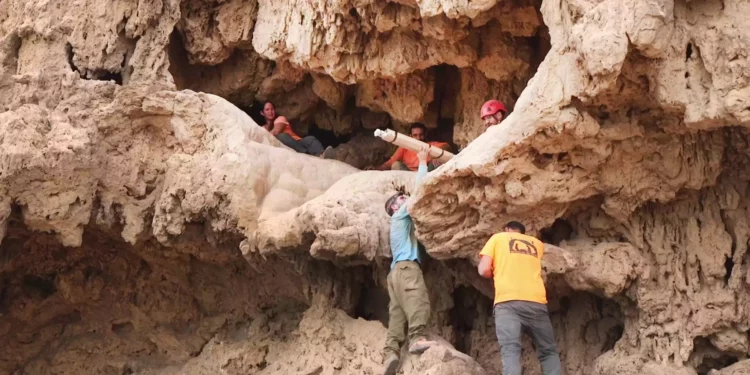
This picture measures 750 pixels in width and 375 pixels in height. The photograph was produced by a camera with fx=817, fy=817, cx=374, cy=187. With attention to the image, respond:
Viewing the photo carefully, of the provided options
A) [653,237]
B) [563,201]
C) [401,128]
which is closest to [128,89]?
[401,128]

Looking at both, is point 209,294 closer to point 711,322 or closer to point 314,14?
point 314,14

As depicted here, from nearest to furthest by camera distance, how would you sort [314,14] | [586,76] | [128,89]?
[586,76] → [128,89] → [314,14]

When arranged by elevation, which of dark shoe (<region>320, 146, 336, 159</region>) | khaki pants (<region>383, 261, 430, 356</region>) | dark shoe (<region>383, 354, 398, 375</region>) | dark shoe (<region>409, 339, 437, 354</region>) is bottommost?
dark shoe (<region>383, 354, 398, 375</region>)

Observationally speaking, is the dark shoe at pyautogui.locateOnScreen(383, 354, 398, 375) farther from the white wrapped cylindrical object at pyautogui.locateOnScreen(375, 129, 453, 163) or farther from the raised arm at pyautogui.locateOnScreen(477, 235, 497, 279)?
the white wrapped cylindrical object at pyautogui.locateOnScreen(375, 129, 453, 163)

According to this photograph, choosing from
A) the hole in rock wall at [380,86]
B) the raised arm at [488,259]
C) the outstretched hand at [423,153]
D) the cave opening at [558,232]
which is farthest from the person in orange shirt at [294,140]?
the raised arm at [488,259]

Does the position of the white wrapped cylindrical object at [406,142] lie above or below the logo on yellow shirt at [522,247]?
above

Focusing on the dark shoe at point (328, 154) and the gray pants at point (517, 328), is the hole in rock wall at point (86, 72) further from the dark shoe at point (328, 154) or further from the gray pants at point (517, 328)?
the gray pants at point (517, 328)

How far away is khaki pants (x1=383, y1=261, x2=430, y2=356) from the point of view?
532 centimetres

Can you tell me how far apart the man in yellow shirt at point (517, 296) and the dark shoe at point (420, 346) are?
1.83ft

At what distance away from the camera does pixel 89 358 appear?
7.58m

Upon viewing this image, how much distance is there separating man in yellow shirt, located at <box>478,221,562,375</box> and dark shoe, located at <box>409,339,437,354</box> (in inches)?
22.0

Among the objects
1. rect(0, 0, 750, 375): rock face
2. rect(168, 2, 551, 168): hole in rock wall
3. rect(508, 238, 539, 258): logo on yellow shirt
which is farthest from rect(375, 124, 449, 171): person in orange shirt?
rect(508, 238, 539, 258): logo on yellow shirt

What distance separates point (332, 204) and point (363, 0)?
1.77 meters

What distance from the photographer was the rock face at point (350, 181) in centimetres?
492
